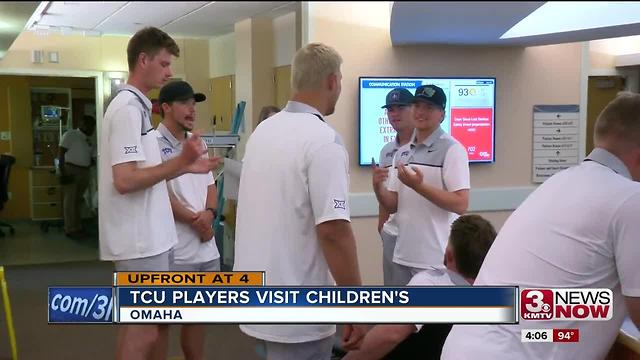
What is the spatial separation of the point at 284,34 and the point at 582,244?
111cm

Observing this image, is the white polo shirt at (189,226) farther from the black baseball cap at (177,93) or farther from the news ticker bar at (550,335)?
the news ticker bar at (550,335)

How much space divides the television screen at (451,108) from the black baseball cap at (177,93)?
135 cm

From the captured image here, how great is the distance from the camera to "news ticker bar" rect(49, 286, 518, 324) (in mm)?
1345

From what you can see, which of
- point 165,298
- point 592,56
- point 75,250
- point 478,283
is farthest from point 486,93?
point 75,250

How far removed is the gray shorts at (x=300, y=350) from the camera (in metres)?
1.47

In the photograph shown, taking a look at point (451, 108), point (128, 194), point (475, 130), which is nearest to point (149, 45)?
point (128, 194)

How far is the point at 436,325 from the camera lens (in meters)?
1.45

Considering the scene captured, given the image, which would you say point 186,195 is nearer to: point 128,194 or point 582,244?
point 128,194

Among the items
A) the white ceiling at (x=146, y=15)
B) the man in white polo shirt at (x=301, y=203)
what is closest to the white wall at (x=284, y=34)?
the white ceiling at (x=146, y=15)

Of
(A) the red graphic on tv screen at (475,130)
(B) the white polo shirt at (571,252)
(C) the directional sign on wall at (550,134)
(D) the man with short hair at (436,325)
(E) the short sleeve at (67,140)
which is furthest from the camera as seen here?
(C) the directional sign on wall at (550,134)

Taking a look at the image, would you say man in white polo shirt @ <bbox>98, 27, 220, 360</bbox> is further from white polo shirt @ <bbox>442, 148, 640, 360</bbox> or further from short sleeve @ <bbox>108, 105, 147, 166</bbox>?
white polo shirt @ <bbox>442, 148, 640, 360</bbox>

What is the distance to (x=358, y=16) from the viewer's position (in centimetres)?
145

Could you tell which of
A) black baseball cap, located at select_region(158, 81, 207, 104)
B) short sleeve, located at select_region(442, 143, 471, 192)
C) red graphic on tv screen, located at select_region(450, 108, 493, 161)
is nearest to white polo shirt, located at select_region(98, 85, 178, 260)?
black baseball cap, located at select_region(158, 81, 207, 104)

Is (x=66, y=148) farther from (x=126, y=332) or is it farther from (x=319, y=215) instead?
(x=319, y=215)
